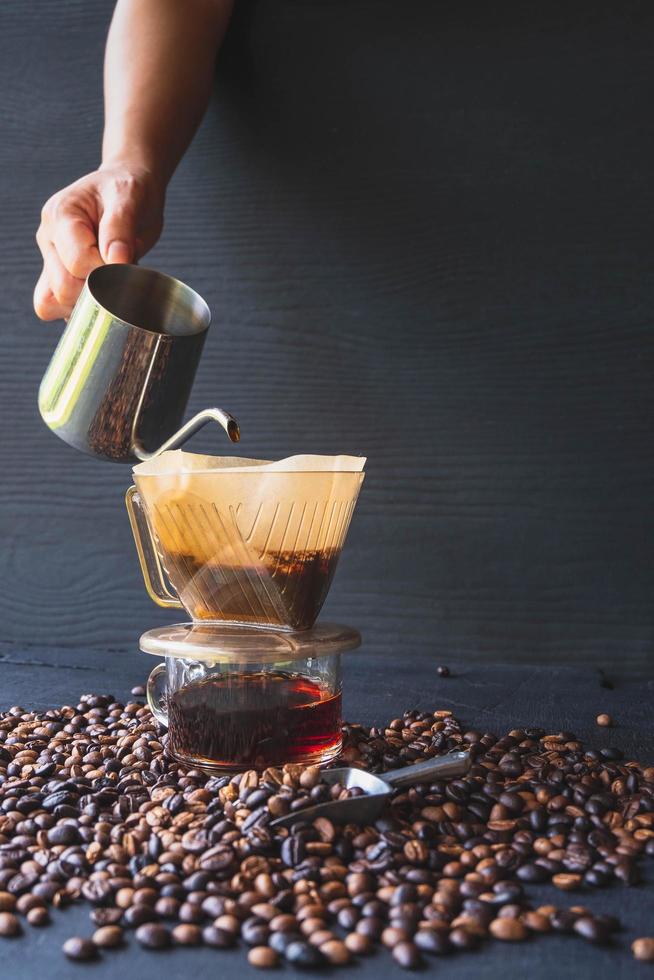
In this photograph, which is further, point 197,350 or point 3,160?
point 3,160

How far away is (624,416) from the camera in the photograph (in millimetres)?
1562

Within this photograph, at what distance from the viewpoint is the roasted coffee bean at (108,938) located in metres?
0.64

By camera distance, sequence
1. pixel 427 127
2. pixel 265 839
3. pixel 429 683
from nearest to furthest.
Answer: pixel 265 839 < pixel 429 683 < pixel 427 127

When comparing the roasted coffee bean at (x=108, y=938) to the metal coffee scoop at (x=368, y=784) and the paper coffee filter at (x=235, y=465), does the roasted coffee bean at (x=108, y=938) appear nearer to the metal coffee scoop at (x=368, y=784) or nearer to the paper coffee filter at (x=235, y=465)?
the metal coffee scoop at (x=368, y=784)

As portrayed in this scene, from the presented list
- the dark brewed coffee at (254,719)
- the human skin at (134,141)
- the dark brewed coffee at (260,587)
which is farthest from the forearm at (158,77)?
the dark brewed coffee at (254,719)

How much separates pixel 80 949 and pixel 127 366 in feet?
1.90

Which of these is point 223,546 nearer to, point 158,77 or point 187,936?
point 187,936

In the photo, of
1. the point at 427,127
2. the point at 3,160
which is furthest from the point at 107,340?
the point at 3,160

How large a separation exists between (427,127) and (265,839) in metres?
1.25

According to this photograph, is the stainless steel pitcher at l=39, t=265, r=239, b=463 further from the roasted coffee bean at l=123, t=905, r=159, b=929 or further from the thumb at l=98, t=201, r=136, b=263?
the roasted coffee bean at l=123, t=905, r=159, b=929

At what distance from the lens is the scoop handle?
861mm

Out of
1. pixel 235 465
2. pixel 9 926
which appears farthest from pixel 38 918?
pixel 235 465

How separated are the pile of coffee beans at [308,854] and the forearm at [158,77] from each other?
0.89 meters

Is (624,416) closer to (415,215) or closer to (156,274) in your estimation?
(415,215)
